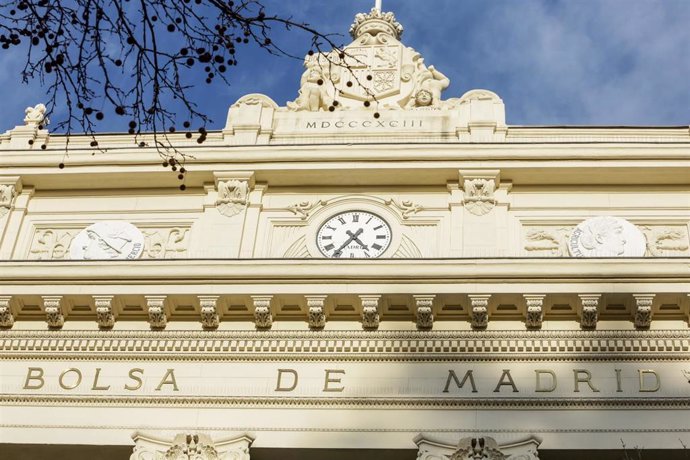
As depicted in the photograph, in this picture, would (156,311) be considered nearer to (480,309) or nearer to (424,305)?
(424,305)

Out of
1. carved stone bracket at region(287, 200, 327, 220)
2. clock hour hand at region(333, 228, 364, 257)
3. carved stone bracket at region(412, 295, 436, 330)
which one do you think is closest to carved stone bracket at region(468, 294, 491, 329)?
carved stone bracket at region(412, 295, 436, 330)

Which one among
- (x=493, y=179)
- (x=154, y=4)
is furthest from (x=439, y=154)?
(x=154, y=4)

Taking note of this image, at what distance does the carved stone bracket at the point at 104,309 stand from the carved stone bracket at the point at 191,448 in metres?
2.22

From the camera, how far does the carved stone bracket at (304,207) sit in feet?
85.0

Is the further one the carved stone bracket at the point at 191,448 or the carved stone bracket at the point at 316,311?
the carved stone bracket at the point at 316,311

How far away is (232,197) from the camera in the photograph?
2606cm

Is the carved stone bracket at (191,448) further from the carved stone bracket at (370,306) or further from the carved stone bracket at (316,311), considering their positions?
the carved stone bracket at (370,306)

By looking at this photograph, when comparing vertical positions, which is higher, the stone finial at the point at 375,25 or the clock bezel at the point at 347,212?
the stone finial at the point at 375,25

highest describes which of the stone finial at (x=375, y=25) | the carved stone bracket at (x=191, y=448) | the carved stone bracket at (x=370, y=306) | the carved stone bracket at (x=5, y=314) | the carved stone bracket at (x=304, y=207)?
the stone finial at (x=375, y=25)

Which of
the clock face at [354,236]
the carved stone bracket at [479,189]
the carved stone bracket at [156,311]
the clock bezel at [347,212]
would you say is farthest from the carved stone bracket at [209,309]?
the carved stone bracket at [479,189]

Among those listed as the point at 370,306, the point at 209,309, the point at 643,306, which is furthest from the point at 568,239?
the point at 209,309

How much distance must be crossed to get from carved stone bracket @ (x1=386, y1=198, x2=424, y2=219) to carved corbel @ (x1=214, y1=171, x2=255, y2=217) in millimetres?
2559

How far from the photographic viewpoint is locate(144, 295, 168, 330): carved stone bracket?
23.1m

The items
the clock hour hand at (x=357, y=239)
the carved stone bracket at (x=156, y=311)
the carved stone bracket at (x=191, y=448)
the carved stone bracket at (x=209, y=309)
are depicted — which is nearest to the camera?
the carved stone bracket at (x=191, y=448)
